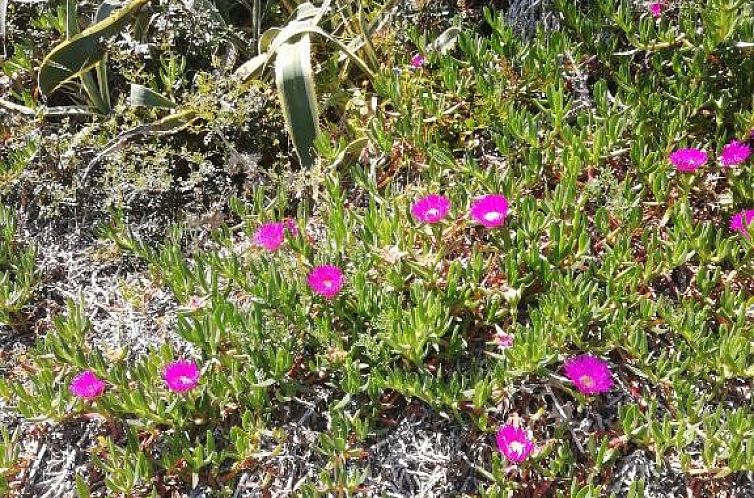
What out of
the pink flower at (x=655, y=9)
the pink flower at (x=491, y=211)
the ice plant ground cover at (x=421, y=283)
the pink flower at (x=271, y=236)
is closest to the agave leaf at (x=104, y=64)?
the ice plant ground cover at (x=421, y=283)

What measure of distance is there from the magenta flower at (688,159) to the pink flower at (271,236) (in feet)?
Answer: 3.14

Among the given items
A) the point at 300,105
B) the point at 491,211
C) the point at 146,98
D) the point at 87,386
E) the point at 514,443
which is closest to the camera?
the point at 514,443

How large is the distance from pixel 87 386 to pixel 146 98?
975 millimetres

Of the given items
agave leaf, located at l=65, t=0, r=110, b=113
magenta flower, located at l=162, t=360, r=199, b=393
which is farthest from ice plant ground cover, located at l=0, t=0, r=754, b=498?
agave leaf, located at l=65, t=0, r=110, b=113

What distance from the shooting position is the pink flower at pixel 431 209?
1928 mm

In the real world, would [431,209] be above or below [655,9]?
below

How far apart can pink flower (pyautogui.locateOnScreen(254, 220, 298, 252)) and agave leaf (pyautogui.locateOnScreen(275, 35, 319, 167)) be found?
0.32 meters

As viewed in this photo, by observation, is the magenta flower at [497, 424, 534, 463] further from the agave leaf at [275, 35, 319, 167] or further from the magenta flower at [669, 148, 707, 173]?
the agave leaf at [275, 35, 319, 167]

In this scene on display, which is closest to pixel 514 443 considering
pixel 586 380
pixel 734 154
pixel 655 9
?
pixel 586 380

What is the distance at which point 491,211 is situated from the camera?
192cm

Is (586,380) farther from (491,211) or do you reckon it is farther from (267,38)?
(267,38)

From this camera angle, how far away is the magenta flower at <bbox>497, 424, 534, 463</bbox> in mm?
1616

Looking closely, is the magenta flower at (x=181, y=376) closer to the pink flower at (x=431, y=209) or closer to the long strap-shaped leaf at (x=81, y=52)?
the pink flower at (x=431, y=209)

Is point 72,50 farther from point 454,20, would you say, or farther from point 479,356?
point 479,356
